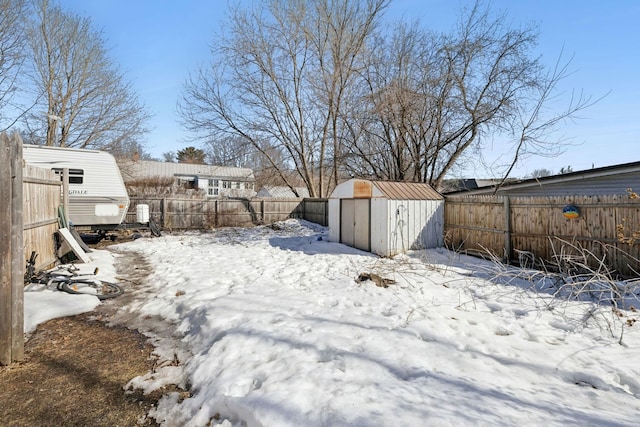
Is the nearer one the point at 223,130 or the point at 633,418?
the point at 633,418

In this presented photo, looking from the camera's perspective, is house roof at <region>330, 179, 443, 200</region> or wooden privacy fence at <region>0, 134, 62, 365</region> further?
house roof at <region>330, 179, 443, 200</region>

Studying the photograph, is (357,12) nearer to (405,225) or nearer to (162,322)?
(405,225)

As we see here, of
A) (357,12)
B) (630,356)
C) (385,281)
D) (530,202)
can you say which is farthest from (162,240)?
(357,12)

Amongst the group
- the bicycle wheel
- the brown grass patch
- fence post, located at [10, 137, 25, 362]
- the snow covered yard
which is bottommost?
the brown grass patch

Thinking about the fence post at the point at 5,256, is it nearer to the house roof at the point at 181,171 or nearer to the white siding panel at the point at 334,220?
the white siding panel at the point at 334,220

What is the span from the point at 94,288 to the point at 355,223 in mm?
7107

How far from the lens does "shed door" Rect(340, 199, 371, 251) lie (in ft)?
32.2

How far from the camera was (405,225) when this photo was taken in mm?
9391

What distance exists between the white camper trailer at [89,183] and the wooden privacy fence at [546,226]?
422 inches

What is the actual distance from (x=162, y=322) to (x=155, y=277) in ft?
Result: 8.10

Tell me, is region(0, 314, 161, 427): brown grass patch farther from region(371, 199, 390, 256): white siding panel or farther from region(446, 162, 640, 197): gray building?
region(446, 162, 640, 197): gray building

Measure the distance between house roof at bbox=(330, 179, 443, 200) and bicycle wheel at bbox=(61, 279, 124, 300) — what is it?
6.69 m

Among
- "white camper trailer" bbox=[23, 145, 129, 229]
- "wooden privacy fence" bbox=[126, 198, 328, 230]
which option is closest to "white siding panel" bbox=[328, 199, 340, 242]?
"wooden privacy fence" bbox=[126, 198, 328, 230]

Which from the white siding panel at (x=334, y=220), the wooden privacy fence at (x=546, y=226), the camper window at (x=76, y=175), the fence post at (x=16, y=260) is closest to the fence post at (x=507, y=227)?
the wooden privacy fence at (x=546, y=226)
